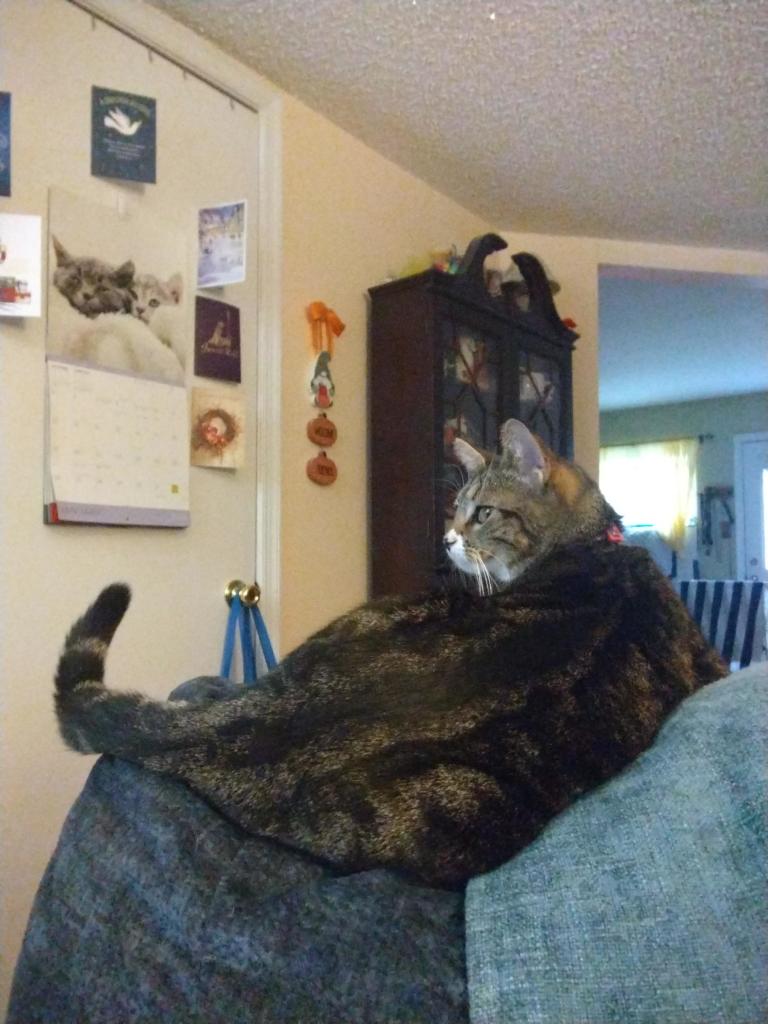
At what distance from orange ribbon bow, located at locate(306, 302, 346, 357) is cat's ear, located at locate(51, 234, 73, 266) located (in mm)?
631

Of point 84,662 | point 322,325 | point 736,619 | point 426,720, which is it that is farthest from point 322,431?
point 736,619

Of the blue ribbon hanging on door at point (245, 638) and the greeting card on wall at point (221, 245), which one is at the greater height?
the greeting card on wall at point (221, 245)

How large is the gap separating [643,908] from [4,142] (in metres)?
1.39

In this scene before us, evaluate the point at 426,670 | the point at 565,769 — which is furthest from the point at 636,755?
the point at 426,670

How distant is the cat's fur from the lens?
0.73m

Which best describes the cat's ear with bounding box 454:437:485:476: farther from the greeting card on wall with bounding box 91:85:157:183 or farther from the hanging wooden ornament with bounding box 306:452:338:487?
the greeting card on wall with bounding box 91:85:157:183

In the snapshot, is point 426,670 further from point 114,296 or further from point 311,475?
point 311,475

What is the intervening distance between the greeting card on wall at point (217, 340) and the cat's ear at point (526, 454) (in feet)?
2.08

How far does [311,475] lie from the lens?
1.89 m

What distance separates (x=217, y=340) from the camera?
1.68 metres

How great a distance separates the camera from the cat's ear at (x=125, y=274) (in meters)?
1.49

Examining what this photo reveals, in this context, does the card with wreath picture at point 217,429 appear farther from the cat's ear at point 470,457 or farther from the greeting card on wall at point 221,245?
the cat's ear at point 470,457

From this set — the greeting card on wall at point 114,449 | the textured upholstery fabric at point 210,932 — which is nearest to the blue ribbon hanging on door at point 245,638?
the greeting card on wall at point 114,449

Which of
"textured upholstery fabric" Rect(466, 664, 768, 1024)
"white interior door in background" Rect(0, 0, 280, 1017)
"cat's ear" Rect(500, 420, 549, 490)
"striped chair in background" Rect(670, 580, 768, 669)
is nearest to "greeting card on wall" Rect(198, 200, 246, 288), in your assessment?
"white interior door in background" Rect(0, 0, 280, 1017)
